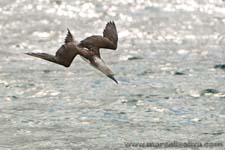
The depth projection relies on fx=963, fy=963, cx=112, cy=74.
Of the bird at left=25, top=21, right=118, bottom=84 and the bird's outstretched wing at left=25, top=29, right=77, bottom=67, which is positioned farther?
the bird's outstretched wing at left=25, top=29, right=77, bottom=67

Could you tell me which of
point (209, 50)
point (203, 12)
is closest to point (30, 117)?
point (209, 50)

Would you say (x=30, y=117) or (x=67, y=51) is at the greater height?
(x=67, y=51)

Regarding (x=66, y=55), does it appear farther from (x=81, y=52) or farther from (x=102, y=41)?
(x=102, y=41)

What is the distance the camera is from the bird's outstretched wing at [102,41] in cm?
1189

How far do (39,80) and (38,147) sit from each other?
4.46m

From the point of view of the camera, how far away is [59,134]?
575 inches

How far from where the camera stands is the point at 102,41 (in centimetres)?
1220

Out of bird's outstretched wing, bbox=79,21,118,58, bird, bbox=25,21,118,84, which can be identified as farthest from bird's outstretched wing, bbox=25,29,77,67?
bird's outstretched wing, bbox=79,21,118,58

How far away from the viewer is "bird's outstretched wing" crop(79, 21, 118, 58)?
1189 centimetres

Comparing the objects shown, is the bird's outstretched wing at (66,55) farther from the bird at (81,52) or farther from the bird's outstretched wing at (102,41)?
the bird's outstretched wing at (102,41)

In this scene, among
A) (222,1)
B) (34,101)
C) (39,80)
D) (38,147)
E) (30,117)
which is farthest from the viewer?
(222,1)

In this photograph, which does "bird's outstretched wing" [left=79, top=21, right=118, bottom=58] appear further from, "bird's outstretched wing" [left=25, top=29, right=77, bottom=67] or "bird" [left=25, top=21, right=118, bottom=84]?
"bird's outstretched wing" [left=25, top=29, right=77, bottom=67]

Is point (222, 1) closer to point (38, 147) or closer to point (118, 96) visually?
point (118, 96)

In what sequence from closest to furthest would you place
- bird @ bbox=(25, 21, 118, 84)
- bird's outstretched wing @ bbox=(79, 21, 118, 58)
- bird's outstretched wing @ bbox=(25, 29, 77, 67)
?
bird @ bbox=(25, 21, 118, 84), bird's outstretched wing @ bbox=(25, 29, 77, 67), bird's outstretched wing @ bbox=(79, 21, 118, 58)
